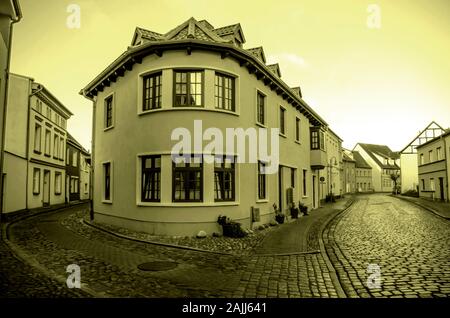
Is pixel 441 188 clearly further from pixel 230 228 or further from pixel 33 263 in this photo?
pixel 33 263

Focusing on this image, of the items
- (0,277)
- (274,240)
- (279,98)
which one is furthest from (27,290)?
(279,98)

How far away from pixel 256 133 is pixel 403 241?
7.08m

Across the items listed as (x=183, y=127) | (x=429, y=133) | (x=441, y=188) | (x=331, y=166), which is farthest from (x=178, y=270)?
(x=429, y=133)

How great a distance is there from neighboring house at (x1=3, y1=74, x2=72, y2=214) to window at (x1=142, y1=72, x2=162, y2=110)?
35.9 feet

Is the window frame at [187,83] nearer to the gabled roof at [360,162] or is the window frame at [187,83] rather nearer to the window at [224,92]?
the window at [224,92]

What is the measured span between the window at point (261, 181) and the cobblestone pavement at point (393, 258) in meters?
3.28

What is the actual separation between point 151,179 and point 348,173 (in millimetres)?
53082

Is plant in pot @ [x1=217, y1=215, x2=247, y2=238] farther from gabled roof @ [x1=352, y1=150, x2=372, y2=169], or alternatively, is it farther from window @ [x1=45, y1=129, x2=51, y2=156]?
gabled roof @ [x1=352, y1=150, x2=372, y2=169]

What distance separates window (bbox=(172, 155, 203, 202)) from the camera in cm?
1178

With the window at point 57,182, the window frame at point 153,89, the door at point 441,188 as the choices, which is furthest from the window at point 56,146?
the door at point 441,188

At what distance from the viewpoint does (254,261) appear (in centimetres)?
824

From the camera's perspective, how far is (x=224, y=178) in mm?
12414

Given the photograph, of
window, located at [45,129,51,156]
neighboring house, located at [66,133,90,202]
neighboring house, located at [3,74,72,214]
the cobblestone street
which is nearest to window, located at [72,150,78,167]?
neighboring house, located at [66,133,90,202]
